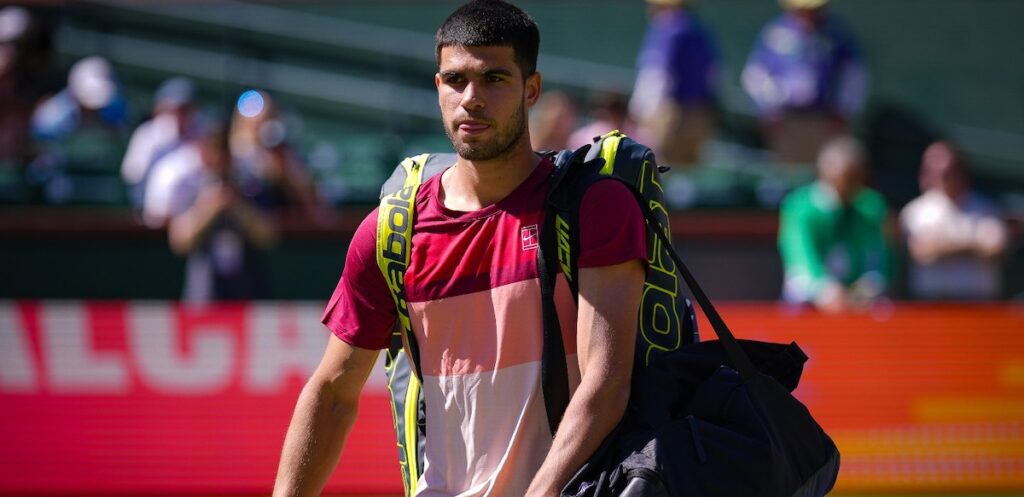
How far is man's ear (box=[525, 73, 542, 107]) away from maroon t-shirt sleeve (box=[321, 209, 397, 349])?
1.65 ft

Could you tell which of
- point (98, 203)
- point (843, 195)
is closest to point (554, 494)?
point (843, 195)

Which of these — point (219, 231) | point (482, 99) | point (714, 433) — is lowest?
point (219, 231)

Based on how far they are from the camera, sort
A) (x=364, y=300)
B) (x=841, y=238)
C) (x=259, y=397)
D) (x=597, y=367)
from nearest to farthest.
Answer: (x=597, y=367)
(x=364, y=300)
(x=259, y=397)
(x=841, y=238)

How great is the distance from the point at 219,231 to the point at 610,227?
7735 mm

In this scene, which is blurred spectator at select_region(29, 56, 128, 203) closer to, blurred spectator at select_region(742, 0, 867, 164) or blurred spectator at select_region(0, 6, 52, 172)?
blurred spectator at select_region(0, 6, 52, 172)

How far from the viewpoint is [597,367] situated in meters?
3.40

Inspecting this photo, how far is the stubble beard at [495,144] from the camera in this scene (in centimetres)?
356

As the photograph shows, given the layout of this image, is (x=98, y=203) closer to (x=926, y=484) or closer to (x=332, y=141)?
(x=332, y=141)

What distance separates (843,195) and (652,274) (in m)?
7.13

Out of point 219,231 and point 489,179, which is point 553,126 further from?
point 489,179

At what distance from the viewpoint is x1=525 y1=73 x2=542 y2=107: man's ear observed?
12.0ft

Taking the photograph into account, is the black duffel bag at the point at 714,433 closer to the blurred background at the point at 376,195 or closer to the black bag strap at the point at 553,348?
the black bag strap at the point at 553,348

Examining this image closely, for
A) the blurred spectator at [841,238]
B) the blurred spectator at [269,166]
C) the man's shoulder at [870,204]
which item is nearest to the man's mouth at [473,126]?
the blurred spectator at [841,238]

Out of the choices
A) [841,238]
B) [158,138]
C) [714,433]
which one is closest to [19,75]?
[158,138]
